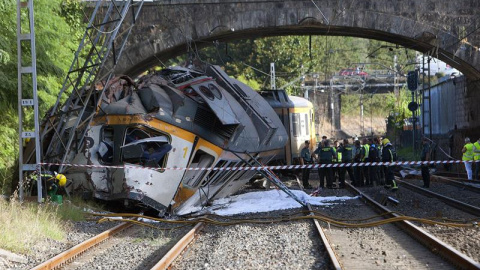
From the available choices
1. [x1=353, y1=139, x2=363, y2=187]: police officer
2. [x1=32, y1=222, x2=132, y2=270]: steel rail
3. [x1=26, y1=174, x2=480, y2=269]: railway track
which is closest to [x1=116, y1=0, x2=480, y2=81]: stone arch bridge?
[x1=353, y1=139, x2=363, y2=187]: police officer

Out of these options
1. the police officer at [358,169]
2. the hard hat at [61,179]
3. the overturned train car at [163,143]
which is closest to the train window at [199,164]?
the overturned train car at [163,143]

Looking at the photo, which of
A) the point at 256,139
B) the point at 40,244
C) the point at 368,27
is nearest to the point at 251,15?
the point at 368,27

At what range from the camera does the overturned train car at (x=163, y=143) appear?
1432cm

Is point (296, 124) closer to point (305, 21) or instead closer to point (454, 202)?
point (305, 21)

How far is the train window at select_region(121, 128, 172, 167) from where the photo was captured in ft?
46.7

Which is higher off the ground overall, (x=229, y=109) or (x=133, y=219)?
(x=229, y=109)

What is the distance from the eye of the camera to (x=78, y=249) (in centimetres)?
1029

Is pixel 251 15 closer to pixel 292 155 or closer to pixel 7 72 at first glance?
pixel 292 155

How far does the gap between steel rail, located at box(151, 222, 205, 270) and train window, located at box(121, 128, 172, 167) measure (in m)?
1.79

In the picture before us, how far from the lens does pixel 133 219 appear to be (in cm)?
1432

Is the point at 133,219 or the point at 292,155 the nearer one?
the point at 133,219

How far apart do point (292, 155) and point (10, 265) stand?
2137 cm

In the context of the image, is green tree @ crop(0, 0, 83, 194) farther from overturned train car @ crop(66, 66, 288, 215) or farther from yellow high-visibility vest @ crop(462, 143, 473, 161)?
yellow high-visibility vest @ crop(462, 143, 473, 161)

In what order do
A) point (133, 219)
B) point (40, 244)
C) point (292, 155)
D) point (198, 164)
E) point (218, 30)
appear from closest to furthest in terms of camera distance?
point (40, 244), point (133, 219), point (198, 164), point (218, 30), point (292, 155)
